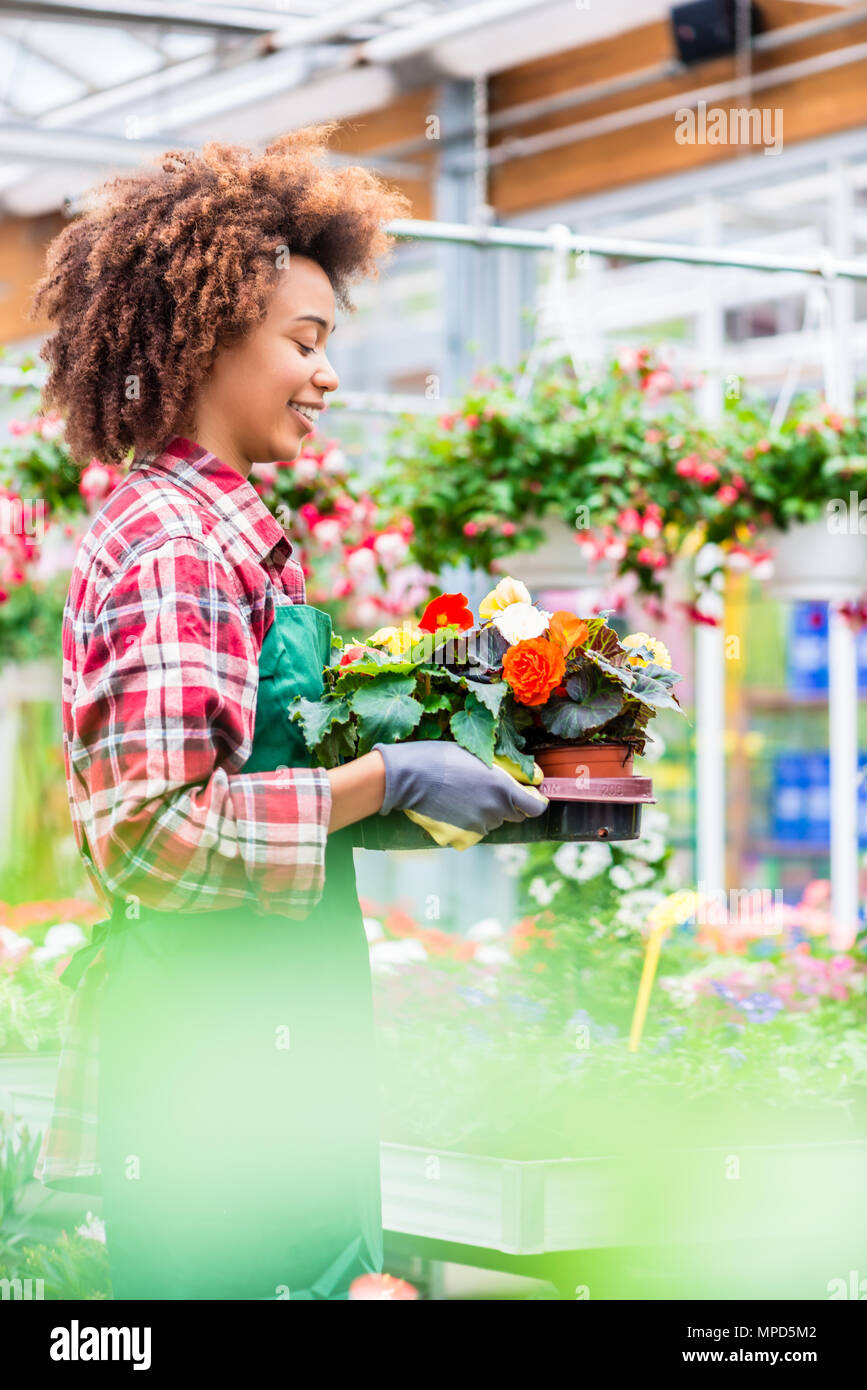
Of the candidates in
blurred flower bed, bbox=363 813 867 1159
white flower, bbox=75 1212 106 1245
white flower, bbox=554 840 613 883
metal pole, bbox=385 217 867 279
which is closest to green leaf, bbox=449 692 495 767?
blurred flower bed, bbox=363 813 867 1159

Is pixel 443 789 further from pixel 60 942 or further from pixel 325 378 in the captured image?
pixel 60 942

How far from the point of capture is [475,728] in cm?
128

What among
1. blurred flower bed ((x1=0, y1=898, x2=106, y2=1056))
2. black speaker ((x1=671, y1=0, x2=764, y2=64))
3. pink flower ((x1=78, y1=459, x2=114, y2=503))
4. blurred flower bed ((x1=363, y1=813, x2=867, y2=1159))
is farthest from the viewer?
black speaker ((x1=671, y1=0, x2=764, y2=64))

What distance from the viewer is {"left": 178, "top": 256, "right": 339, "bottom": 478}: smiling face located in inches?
51.4

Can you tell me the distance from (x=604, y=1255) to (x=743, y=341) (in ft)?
12.6

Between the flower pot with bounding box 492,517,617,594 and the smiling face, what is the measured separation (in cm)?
200

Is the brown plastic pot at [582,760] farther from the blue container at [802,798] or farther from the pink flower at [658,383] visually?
the blue container at [802,798]

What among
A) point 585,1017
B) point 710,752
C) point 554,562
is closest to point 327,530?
point 554,562

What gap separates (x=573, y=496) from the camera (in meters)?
3.29

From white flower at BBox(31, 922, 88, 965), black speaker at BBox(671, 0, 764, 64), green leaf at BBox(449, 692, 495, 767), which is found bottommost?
white flower at BBox(31, 922, 88, 965)

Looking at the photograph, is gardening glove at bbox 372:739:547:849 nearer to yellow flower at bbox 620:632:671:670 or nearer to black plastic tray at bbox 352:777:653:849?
black plastic tray at bbox 352:777:653:849

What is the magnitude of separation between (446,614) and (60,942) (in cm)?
214
